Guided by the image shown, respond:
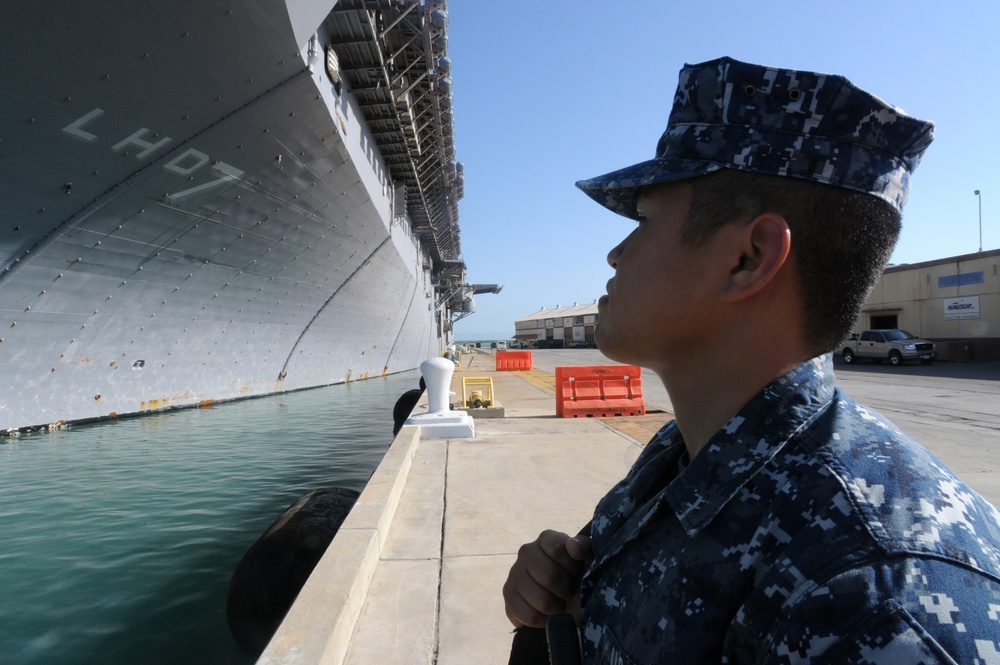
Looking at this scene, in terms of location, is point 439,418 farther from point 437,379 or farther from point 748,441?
point 748,441

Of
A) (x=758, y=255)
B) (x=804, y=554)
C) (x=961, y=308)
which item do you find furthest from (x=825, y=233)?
(x=961, y=308)

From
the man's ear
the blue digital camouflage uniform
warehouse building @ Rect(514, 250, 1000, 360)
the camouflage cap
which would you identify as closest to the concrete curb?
the blue digital camouflage uniform

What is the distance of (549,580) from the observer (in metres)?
1.13

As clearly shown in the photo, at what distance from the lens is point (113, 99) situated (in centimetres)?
764

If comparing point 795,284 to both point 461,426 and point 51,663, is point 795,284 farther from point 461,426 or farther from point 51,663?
point 461,426

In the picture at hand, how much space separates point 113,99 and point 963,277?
31.2m

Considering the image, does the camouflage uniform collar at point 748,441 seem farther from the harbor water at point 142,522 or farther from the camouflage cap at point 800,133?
the harbor water at point 142,522

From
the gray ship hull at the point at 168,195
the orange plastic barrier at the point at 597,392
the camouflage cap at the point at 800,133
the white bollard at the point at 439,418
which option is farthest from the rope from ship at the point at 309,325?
the camouflage cap at the point at 800,133

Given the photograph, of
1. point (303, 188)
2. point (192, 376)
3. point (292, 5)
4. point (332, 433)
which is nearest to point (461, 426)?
point (332, 433)

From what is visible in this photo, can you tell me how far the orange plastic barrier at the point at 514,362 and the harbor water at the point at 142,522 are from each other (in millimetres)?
15466

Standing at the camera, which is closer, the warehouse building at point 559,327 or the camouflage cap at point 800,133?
the camouflage cap at point 800,133

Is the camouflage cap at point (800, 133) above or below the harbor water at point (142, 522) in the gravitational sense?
above

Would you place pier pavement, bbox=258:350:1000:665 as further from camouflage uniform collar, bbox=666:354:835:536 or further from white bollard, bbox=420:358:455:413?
camouflage uniform collar, bbox=666:354:835:536

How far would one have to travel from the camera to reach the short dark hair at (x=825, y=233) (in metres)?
0.92
